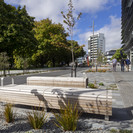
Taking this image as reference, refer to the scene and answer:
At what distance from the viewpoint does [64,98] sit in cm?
346

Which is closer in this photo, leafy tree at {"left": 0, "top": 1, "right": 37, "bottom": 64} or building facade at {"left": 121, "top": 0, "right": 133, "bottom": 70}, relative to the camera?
leafy tree at {"left": 0, "top": 1, "right": 37, "bottom": 64}

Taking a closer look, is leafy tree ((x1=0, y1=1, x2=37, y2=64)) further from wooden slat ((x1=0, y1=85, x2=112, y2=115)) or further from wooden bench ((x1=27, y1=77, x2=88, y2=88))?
wooden slat ((x1=0, y1=85, x2=112, y2=115))

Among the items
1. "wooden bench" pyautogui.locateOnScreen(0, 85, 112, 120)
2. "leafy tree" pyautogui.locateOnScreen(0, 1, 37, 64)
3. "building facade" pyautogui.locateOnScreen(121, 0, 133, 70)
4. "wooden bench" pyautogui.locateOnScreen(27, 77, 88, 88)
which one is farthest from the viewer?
"building facade" pyautogui.locateOnScreen(121, 0, 133, 70)

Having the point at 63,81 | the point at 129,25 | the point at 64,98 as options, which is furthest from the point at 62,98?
the point at 129,25

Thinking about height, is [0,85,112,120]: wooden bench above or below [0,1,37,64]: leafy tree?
below

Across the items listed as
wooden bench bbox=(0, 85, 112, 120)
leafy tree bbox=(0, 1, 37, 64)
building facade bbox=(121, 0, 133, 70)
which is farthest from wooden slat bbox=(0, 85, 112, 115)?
building facade bbox=(121, 0, 133, 70)

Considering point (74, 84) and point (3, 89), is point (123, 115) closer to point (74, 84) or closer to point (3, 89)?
point (74, 84)

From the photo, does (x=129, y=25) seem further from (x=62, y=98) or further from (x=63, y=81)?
(x=62, y=98)

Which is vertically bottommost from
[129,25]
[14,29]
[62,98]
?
[62,98]

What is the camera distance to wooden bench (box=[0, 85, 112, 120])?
3.18 meters

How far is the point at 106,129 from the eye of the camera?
2846 millimetres

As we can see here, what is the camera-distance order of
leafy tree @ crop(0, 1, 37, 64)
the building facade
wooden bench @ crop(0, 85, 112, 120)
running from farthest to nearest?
the building facade, leafy tree @ crop(0, 1, 37, 64), wooden bench @ crop(0, 85, 112, 120)

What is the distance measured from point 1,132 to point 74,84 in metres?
3.88

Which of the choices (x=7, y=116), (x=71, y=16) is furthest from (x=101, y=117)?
(x=71, y=16)
